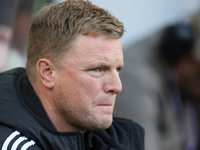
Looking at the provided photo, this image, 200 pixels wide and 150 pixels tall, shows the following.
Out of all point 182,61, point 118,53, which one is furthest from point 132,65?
point 118,53

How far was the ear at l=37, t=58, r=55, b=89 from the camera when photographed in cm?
162

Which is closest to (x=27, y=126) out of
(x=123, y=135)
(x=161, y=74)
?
(x=123, y=135)

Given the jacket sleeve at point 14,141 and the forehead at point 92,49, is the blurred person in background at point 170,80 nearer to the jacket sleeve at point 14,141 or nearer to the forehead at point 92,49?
the forehead at point 92,49

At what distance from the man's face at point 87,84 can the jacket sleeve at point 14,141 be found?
28 cm

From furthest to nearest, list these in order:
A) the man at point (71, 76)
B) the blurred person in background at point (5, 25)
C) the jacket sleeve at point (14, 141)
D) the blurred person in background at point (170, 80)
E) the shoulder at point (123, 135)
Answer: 1. the blurred person in background at point (170, 80)
2. the blurred person in background at point (5, 25)
3. the shoulder at point (123, 135)
4. the man at point (71, 76)
5. the jacket sleeve at point (14, 141)

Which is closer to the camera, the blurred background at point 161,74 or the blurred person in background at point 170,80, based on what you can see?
the blurred background at point 161,74

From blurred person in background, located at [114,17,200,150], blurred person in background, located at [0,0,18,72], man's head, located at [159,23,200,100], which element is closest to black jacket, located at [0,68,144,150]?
blurred person in background, located at [0,0,18,72]

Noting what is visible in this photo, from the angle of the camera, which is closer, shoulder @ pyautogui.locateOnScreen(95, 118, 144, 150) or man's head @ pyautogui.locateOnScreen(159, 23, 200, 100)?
shoulder @ pyautogui.locateOnScreen(95, 118, 144, 150)

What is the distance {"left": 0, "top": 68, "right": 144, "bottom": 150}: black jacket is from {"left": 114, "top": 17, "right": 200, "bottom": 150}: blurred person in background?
2102 millimetres

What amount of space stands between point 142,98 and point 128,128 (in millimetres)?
1691

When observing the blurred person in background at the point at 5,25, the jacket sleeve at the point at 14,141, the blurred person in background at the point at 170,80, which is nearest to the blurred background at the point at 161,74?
the blurred person in background at the point at 170,80

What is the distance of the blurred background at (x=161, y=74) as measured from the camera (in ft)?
11.8

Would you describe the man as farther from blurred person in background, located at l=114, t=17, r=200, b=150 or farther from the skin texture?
blurred person in background, located at l=114, t=17, r=200, b=150

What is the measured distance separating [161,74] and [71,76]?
2821mm
